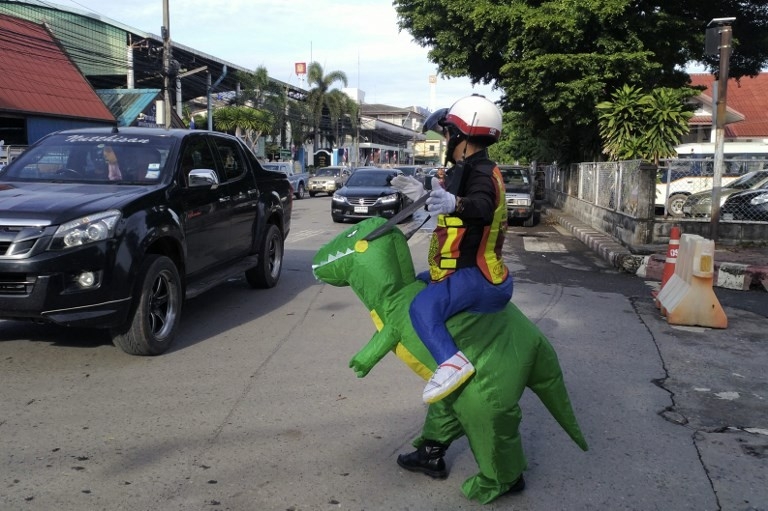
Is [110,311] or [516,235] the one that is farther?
[516,235]

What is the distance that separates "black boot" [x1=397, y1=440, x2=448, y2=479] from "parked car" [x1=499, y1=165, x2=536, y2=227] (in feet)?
47.2

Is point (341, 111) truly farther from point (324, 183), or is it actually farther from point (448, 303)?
point (448, 303)

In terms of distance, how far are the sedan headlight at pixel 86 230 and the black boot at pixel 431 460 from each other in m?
2.92

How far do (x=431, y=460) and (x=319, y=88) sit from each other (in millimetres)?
49077

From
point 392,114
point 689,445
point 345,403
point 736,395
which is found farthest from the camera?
point 392,114

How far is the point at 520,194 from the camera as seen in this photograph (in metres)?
18.0

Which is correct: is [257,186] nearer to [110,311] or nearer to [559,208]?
[110,311]

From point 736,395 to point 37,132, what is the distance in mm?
24961

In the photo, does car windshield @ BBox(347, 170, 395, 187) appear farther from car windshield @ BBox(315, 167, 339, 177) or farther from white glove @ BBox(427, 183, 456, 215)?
white glove @ BBox(427, 183, 456, 215)

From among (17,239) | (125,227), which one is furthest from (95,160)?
(17,239)

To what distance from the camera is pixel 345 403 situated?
4.56 metres

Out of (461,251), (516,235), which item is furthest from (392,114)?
(461,251)

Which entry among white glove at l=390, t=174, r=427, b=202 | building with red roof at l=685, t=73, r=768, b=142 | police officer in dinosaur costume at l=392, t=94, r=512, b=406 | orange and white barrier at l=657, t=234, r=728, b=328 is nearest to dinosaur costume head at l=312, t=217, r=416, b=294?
police officer in dinosaur costume at l=392, t=94, r=512, b=406

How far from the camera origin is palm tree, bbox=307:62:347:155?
49594 millimetres
